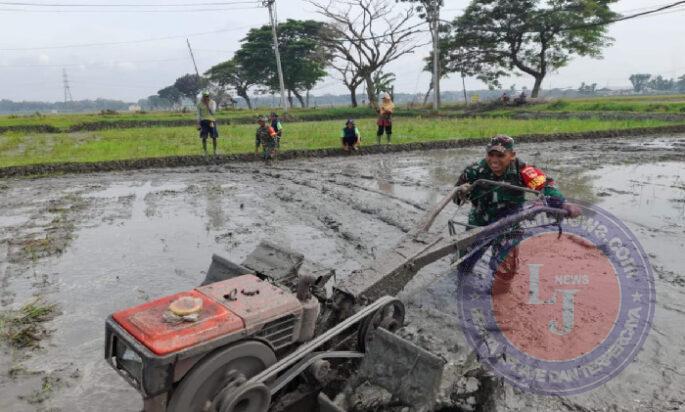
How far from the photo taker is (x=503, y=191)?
4578 mm

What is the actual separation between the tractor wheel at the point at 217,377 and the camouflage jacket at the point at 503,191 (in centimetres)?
299

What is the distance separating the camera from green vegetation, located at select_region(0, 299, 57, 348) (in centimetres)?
397

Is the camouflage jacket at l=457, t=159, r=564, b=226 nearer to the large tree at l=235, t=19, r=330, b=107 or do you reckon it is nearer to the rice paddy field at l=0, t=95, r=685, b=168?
the rice paddy field at l=0, t=95, r=685, b=168

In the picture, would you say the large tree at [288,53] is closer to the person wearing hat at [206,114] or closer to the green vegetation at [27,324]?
the person wearing hat at [206,114]

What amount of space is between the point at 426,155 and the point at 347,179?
496 cm

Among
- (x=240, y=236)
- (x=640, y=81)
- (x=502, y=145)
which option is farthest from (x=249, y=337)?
(x=640, y=81)

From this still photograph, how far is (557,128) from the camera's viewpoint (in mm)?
20016

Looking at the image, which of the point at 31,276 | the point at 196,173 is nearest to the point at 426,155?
the point at 196,173

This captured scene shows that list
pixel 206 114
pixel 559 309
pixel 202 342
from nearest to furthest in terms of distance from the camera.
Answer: pixel 202 342, pixel 559 309, pixel 206 114

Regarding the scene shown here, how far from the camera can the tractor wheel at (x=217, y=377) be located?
7.42 feet

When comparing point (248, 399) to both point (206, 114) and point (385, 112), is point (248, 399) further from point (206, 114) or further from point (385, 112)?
point (385, 112)

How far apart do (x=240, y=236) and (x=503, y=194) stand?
154 inches

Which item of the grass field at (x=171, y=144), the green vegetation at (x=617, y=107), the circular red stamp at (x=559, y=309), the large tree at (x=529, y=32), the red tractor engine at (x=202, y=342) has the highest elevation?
the large tree at (x=529, y=32)

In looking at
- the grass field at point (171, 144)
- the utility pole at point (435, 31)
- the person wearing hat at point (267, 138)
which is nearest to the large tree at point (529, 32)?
the utility pole at point (435, 31)
